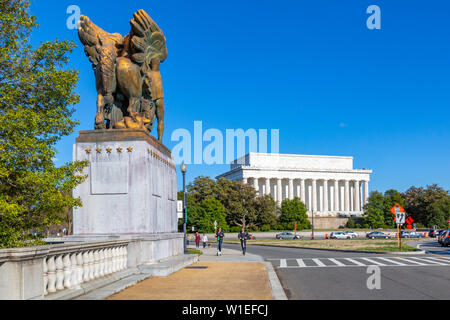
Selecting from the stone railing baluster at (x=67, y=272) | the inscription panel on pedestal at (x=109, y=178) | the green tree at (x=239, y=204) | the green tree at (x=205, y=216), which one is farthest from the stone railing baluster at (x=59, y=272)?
the green tree at (x=239, y=204)

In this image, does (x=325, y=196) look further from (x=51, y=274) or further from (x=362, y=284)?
(x=51, y=274)

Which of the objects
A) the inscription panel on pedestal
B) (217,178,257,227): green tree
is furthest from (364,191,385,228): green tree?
the inscription panel on pedestal

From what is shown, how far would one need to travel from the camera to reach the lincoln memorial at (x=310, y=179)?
470ft

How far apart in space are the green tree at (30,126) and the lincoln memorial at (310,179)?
127 metres

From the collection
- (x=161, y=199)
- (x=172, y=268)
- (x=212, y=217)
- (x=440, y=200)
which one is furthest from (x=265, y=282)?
(x=440, y=200)

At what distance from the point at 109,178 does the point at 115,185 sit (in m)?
0.31

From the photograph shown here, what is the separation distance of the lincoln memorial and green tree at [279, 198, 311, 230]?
1120 inches

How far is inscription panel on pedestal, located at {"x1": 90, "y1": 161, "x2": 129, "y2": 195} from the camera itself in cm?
1521

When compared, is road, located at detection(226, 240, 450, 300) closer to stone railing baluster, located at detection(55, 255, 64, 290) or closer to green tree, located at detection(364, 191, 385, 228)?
stone railing baluster, located at detection(55, 255, 64, 290)

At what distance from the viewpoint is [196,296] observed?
35.1 ft

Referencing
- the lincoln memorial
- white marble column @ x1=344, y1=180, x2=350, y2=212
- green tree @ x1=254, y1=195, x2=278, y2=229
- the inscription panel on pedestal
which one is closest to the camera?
the inscription panel on pedestal
